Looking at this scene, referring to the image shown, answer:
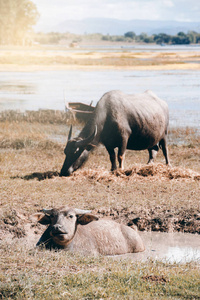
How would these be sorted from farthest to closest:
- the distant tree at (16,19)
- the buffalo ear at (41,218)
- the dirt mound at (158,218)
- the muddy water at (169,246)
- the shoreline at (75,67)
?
the distant tree at (16,19), the shoreline at (75,67), the dirt mound at (158,218), the muddy water at (169,246), the buffalo ear at (41,218)

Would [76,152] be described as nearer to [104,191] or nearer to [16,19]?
[104,191]

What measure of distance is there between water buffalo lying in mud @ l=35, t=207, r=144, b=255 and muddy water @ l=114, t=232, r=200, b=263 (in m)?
0.21

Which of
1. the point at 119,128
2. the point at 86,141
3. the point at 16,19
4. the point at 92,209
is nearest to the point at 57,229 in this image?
the point at 92,209

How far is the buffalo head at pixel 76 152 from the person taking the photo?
10805 mm

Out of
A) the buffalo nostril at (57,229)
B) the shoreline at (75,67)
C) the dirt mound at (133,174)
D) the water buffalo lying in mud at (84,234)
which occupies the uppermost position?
the buffalo nostril at (57,229)

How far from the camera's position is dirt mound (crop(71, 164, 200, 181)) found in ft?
36.4

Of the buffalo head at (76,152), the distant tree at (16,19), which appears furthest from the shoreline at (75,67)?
the buffalo head at (76,152)

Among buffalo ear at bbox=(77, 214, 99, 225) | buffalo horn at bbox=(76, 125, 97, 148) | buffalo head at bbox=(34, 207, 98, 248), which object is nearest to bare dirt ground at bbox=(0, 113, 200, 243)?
buffalo horn at bbox=(76, 125, 97, 148)

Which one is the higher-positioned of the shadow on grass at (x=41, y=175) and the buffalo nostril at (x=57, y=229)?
the buffalo nostril at (x=57, y=229)

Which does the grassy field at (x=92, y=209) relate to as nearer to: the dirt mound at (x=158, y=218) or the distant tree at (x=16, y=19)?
the dirt mound at (x=158, y=218)

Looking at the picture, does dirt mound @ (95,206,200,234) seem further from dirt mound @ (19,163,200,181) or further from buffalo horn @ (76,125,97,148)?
buffalo horn @ (76,125,97,148)

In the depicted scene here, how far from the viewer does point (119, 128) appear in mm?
11516

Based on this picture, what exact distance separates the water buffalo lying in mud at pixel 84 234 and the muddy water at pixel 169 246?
211mm

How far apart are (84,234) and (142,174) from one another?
4.56 metres
